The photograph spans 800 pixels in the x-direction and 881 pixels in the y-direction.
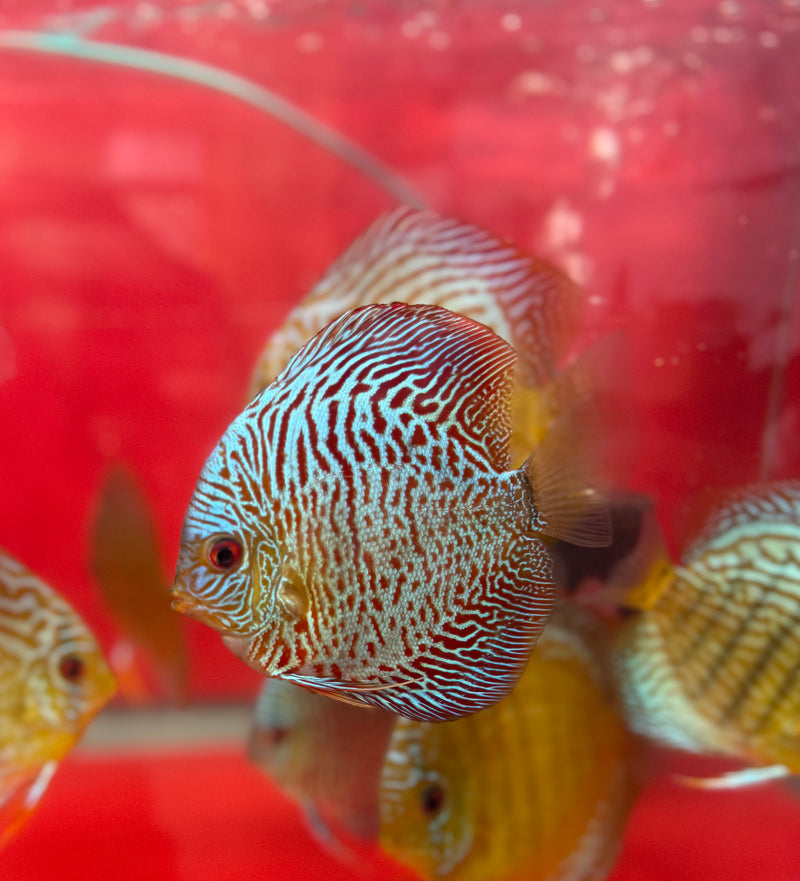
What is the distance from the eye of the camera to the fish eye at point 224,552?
0.33 metres

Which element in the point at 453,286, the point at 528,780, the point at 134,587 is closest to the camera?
the point at 453,286

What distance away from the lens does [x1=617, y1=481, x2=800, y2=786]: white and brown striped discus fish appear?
22.7 inches

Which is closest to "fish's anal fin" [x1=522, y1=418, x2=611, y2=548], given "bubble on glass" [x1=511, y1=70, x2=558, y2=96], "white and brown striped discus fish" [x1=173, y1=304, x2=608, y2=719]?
"white and brown striped discus fish" [x1=173, y1=304, x2=608, y2=719]

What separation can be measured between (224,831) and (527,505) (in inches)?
27.8

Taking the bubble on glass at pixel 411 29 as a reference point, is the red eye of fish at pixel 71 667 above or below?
below

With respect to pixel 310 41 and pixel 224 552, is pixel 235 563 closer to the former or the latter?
pixel 224 552

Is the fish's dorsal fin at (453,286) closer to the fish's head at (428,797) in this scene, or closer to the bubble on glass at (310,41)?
the fish's head at (428,797)

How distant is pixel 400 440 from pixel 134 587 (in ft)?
1.90

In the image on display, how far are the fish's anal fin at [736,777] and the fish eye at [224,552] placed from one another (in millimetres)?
557

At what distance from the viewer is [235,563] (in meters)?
0.33

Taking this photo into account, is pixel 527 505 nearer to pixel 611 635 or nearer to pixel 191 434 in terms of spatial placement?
pixel 611 635

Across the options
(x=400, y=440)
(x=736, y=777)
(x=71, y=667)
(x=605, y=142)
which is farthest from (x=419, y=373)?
(x=605, y=142)

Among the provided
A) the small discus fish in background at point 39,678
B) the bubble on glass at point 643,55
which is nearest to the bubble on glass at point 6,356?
the small discus fish in background at point 39,678

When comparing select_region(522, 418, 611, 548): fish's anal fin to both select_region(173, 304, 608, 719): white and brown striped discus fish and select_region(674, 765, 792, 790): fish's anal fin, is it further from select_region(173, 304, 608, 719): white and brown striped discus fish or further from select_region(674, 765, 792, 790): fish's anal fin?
select_region(674, 765, 792, 790): fish's anal fin
